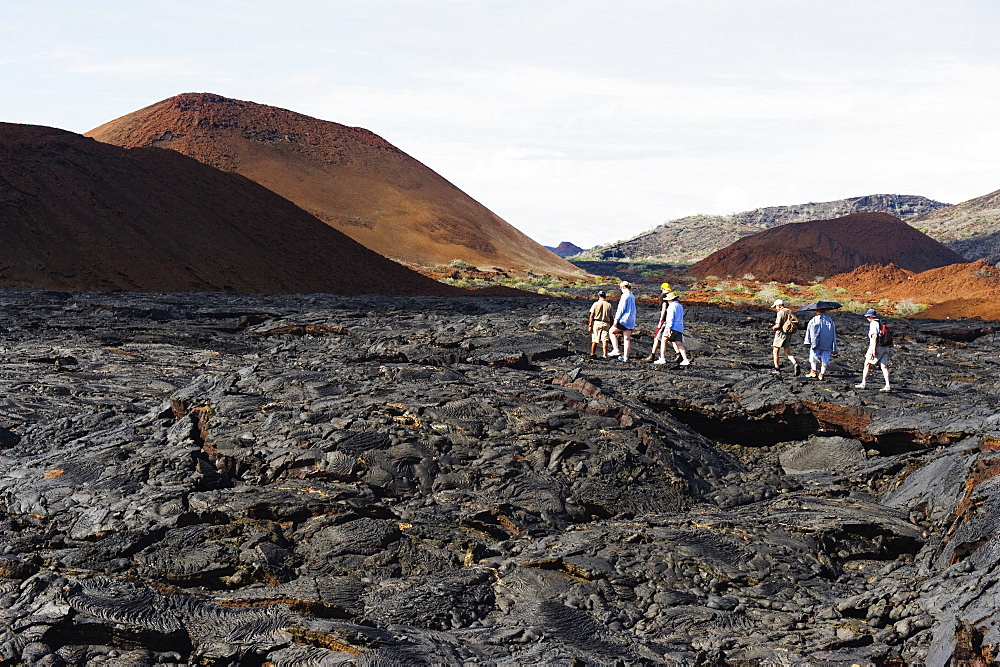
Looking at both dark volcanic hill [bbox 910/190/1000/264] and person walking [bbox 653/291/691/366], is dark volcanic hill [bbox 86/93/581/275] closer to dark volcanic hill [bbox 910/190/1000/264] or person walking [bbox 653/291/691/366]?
dark volcanic hill [bbox 910/190/1000/264]

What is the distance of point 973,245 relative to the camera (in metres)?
84.2

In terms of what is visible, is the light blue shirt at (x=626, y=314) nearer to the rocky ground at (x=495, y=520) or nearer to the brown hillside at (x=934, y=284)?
the rocky ground at (x=495, y=520)

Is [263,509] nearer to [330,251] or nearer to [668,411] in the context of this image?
[668,411]

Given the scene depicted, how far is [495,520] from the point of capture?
813cm

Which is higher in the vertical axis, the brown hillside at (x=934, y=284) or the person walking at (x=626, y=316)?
the brown hillside at (x=934, y=284)

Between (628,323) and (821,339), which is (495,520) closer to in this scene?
(628,323)

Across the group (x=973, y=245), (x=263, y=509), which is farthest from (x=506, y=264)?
(x=263, y=509)

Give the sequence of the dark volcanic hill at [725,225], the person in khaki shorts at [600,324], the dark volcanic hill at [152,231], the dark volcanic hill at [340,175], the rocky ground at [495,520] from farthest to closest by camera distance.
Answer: the dark volcanic hill at [725,225] < the dark volcanic hill at [340,175] < the dark volcanic hill at [152,231] < the person in khaki shorts at [600,324] < the rocky ground at [495,520]

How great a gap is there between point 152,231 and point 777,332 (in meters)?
31.8

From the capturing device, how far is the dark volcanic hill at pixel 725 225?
4525 inches

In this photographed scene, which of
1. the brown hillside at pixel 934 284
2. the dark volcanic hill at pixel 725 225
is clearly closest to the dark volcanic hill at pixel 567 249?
the dark volcanic hill at pixel 725 225

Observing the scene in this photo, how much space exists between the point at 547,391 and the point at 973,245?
8722cm

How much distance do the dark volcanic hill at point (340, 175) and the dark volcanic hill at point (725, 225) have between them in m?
32.4

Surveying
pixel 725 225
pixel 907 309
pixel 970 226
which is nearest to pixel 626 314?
pixel 907 309
